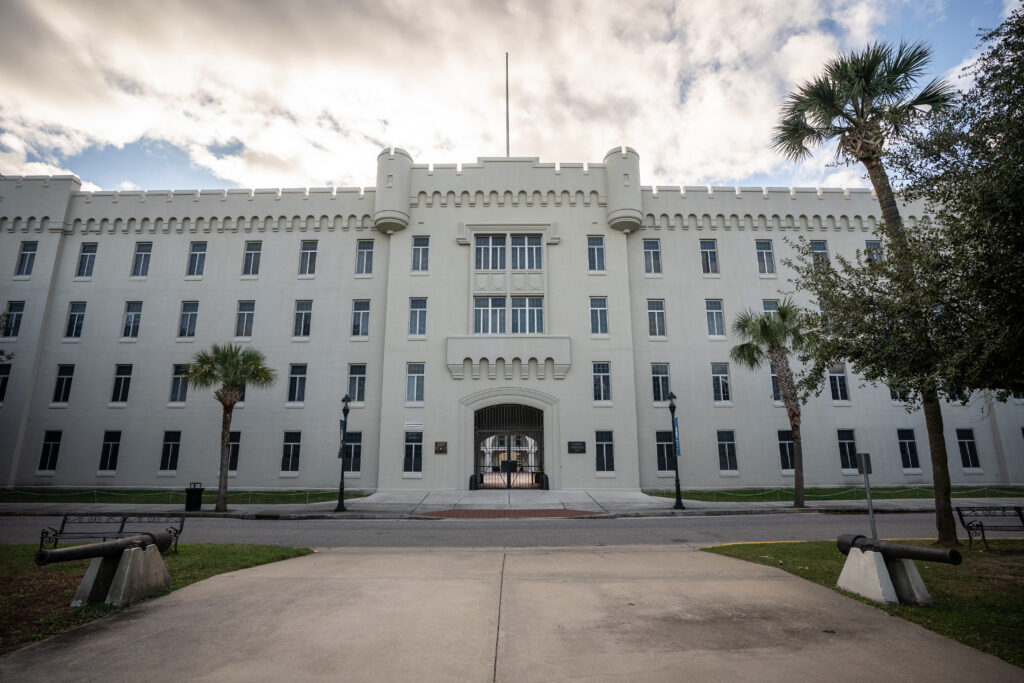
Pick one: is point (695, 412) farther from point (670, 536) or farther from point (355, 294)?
point (355, 294)

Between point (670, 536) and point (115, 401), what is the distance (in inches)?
1199

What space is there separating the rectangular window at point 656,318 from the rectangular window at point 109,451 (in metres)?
30.1

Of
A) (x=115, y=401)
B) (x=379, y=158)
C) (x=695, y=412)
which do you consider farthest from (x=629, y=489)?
(x=115, y=401)

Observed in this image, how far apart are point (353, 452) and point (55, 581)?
2007 centimetres

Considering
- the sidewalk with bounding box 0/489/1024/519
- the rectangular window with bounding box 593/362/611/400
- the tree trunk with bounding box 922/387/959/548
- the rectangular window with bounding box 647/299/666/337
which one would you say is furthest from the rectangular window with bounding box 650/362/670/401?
the tree trunk with bounding box 922/387/959/548

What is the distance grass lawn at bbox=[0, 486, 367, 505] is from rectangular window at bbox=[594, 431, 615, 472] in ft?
39.9

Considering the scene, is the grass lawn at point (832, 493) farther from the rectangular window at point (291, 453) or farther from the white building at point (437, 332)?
the rectangular window at point (291, 453)

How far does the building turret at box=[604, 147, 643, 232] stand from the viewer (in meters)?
29.1

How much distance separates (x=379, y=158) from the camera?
2994cm

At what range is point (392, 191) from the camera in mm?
29391

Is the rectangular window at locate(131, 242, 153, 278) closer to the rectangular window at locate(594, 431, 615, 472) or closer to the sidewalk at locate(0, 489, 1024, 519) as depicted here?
the sidewalk at locate(0, 489, 1024, 519)

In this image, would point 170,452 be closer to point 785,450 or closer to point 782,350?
point 782,350

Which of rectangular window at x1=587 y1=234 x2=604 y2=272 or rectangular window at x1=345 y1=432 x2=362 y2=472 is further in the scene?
rectangular window at x1=587 y1=234 x2=604 y2=272

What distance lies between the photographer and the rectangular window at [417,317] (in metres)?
28.7
